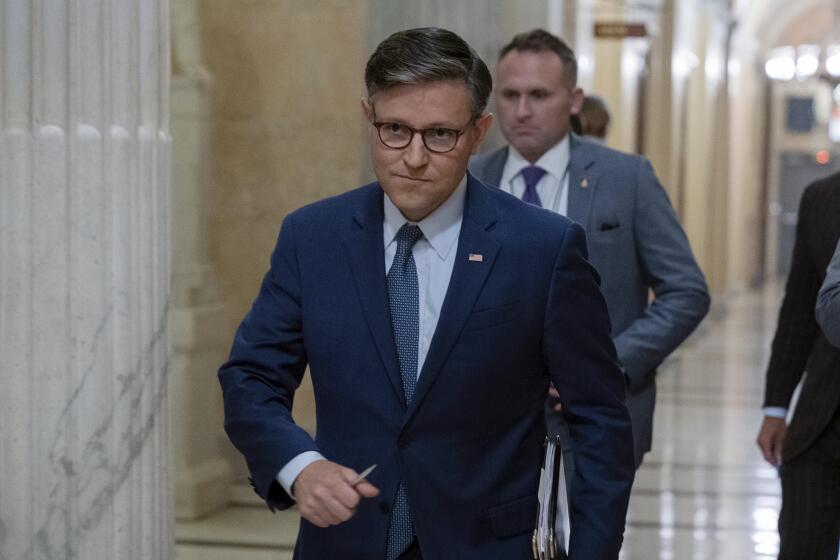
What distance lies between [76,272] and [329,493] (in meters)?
1.24

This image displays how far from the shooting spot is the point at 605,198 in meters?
4.51

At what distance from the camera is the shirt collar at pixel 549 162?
14.9 feet

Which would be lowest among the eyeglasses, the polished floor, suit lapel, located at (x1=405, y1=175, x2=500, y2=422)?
the polished floor

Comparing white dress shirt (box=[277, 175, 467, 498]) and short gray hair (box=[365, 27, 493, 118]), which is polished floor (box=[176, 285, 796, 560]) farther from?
short gray hair (box=[365, 27, 493, 118])

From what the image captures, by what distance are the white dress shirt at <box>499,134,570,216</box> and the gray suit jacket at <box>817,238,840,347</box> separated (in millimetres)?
1318

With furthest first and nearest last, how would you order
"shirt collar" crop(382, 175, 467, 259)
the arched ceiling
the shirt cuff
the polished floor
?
the arched ceiling < the polished floor < "shirt collar" crop(382, 175, 467, 259) < the shirt cuff

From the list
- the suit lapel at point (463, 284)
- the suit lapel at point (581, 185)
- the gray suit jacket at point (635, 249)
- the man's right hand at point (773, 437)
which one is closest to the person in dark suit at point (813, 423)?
the man's right hand at point (773, 437)

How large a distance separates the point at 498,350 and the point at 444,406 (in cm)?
13

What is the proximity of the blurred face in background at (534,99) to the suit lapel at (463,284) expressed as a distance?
1.92 metres

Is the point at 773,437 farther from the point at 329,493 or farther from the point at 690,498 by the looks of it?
the point at 690,498

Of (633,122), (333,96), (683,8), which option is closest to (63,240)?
(333,96)

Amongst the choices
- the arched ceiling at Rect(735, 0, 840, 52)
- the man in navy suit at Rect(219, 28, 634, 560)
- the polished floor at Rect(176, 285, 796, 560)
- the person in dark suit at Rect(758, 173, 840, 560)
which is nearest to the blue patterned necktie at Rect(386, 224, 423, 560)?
the man in navy suit at Rect(219, 28, 634, 560)

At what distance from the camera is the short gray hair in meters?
2.44

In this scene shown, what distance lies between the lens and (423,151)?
2.45 m
